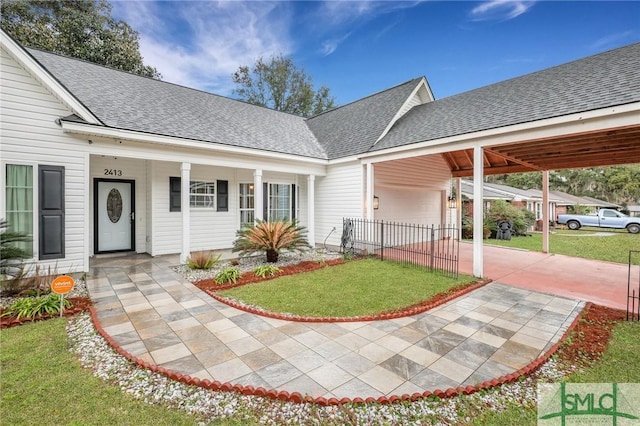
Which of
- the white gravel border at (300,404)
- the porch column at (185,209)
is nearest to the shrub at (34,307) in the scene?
the white gravel border at (300,404)

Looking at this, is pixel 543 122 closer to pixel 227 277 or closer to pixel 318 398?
pixel 318 398

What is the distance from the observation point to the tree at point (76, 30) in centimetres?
1530

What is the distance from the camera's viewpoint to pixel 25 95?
19.4ft

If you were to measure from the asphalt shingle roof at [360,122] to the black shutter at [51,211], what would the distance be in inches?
317

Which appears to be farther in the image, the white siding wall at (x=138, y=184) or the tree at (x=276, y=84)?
the tree at (x=276, y=84)

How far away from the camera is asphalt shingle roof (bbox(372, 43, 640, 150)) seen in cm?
561

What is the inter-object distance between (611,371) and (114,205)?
37.8 feet

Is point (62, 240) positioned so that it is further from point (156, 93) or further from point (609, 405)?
point (609, 405)

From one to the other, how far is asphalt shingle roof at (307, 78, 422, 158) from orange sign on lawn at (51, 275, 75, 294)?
8.30 metres

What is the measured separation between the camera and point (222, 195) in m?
10.1

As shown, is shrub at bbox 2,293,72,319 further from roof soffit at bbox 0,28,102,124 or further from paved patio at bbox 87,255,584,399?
roof soffit at bbox 0,28,102,124

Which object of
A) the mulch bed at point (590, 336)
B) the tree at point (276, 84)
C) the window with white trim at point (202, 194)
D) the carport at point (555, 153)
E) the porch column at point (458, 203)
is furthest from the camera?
the tree at point (276, 84)

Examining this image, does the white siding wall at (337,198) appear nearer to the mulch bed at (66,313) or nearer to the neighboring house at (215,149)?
the neighboring house at (215,149)

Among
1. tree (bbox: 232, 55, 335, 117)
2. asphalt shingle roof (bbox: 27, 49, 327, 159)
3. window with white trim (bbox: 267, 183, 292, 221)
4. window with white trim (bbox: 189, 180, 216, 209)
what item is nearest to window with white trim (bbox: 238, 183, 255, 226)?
window with white trim (bbox: 267, 183, 292, 221)
